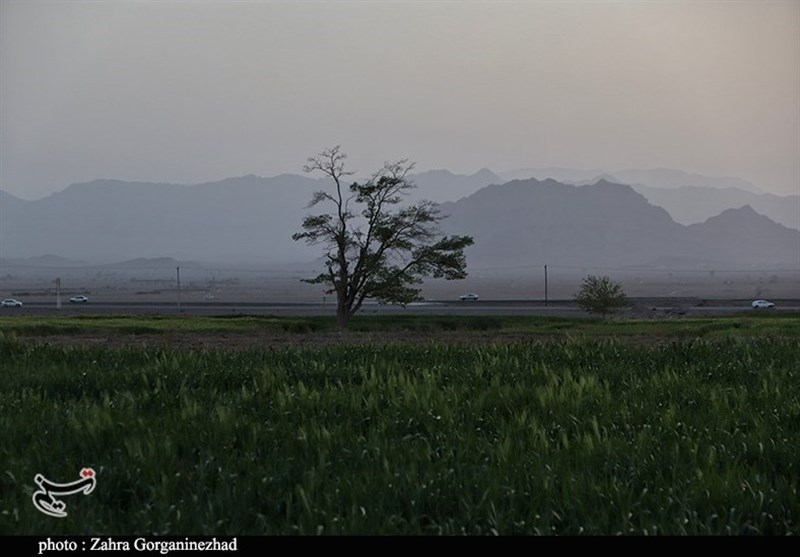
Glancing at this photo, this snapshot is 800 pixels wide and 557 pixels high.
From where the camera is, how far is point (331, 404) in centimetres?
1034

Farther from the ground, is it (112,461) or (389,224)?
(389,224)

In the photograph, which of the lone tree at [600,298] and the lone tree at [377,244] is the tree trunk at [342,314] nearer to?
the lone tree at [377,244]

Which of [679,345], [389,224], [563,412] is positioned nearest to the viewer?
[563,412]

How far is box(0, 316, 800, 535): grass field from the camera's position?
6262 mm

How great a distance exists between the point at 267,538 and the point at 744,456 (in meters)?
5.24

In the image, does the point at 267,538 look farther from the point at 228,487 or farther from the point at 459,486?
the point at 459,486

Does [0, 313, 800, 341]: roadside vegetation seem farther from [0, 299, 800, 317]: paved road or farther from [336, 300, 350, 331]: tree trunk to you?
[0, 299, 800, 317]: paved road

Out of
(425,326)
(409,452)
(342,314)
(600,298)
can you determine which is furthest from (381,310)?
(409,452)

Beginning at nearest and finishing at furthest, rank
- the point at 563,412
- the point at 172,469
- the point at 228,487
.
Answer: the point at 228,487 < the point at 172,469 < the point at 563,412

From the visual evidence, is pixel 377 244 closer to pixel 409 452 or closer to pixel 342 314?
pixel 342 314

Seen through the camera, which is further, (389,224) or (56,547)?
(389,224)

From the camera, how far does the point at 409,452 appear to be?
774 centimetres

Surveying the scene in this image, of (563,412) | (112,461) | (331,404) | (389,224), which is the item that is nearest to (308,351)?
(331,404)

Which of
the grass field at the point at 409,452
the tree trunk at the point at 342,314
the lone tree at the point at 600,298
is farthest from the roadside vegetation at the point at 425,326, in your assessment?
the grass field at the point at 409,452
